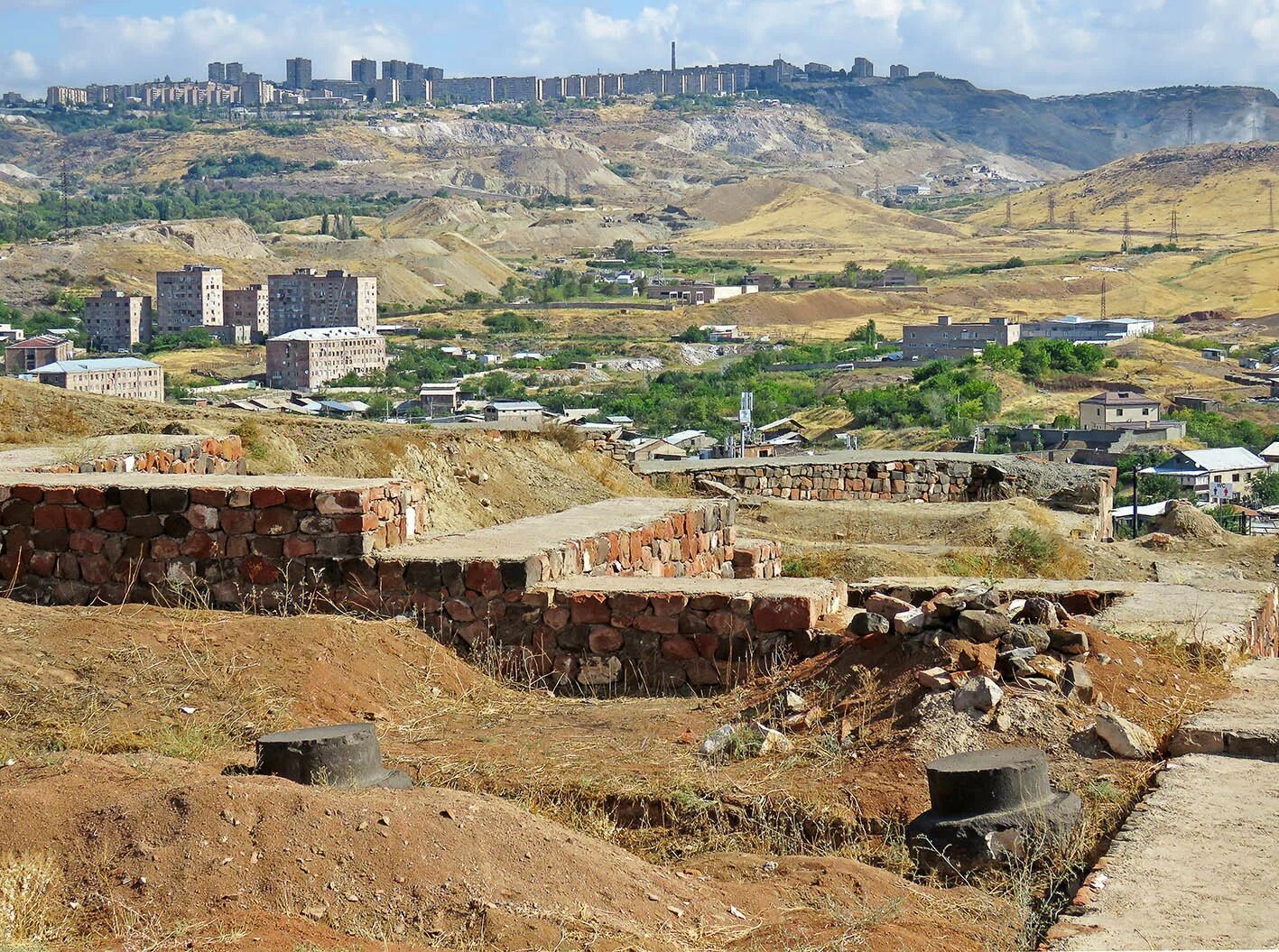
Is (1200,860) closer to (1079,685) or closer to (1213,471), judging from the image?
(1079,685)

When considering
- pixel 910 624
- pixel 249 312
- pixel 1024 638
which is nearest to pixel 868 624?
pixel 910 624

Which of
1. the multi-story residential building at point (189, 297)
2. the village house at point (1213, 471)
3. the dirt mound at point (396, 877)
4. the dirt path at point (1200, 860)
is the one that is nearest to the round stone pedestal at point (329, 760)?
the dirt mound at point (396, 877)

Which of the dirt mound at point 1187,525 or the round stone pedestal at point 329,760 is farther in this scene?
the dirt mound at point 1187,525

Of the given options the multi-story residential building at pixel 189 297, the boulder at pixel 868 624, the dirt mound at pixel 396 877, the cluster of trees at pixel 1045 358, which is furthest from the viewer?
the multi-story residential building at pixel 189 297

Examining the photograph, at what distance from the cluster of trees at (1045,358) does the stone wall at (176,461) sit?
50299 mm

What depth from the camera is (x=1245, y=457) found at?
4394cm

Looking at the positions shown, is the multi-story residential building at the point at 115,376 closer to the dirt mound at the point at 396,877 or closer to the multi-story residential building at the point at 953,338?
the multi-story residential building at the point at 953,338

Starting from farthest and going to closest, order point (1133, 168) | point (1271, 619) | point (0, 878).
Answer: point (1133, 168), point (1271, 619), point (0, 878)

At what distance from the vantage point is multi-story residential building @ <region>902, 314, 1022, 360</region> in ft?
237

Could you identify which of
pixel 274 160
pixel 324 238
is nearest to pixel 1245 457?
pixel 324 238

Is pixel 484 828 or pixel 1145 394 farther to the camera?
pixel 1145 394

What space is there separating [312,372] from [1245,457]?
42164 mm

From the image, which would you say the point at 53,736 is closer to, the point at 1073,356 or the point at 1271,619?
the point at 1271,619

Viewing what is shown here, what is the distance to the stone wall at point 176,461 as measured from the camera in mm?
10547
